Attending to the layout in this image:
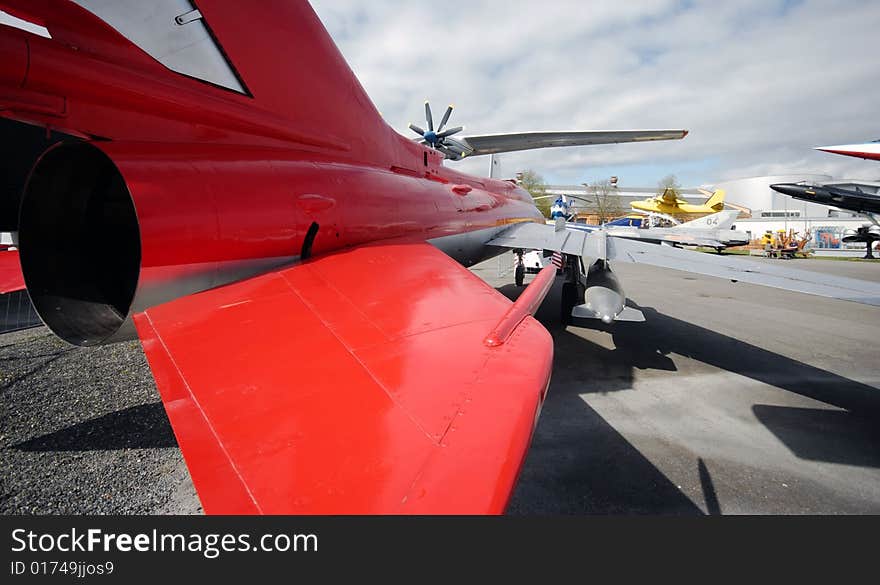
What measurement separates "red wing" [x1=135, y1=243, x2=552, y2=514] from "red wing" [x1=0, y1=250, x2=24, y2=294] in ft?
6.47

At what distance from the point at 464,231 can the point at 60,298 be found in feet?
13.9

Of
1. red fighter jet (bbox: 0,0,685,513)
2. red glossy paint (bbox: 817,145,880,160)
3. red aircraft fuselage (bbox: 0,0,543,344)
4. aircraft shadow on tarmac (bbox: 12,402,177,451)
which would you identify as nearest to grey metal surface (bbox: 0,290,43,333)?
aircraft shadow on tarmac (bbox: 12,402,177,451)

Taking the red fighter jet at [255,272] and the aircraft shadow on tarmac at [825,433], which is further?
the aircraft shadow on tarmac at [825,433]

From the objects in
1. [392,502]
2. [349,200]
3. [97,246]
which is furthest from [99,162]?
[392,502]

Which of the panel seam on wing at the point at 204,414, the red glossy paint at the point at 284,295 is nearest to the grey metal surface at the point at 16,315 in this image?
the red glossy paint at the point at 284,295

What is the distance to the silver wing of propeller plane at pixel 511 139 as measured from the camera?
33.9ft

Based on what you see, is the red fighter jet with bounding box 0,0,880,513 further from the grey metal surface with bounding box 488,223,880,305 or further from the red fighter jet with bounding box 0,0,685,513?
the grey metal surface with bounding box 488,223,880,305

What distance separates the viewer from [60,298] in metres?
2.14

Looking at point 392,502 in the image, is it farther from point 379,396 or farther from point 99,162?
point 99,162

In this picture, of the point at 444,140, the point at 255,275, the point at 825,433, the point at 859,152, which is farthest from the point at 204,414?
the point at 859,152

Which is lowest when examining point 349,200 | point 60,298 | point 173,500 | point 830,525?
point 173,500

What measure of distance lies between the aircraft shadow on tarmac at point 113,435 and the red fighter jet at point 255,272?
5.77 feet

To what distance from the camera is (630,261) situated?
5199 millimetres

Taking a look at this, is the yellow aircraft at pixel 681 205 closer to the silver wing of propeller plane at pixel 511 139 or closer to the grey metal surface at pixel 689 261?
the silver wing of propeller plane at pixel 511 139
